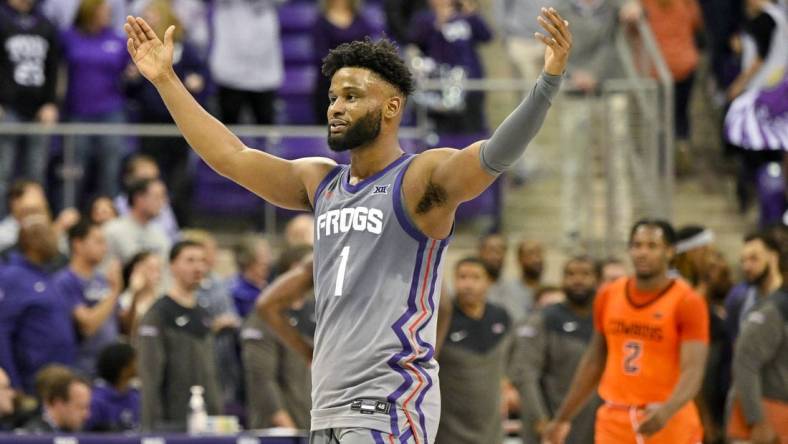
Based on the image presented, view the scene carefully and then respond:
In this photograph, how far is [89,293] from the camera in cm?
1240

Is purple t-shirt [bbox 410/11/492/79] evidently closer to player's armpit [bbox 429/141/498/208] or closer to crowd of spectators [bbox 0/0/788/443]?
crowd of spectators [bbox 0/0/788/443]

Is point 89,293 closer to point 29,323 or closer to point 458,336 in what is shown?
point 29,323

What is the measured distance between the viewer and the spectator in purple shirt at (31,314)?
11805mm

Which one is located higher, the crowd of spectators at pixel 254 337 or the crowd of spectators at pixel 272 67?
the crowd of spectators at pixel 272 67

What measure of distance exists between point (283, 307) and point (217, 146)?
3846mm

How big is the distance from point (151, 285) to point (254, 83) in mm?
3548

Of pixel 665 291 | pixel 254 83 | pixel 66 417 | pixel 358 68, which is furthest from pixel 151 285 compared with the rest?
pixel 358 68

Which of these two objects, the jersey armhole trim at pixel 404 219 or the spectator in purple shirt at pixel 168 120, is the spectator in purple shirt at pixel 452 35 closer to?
the spectator in purple shirt at pixel 168 120

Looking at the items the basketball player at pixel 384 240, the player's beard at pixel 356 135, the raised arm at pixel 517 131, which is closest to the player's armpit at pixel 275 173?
the basketball player at pixel 384 240

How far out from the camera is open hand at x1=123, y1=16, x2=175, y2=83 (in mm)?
6559

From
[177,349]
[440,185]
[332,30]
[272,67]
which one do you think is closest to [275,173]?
[440,185]

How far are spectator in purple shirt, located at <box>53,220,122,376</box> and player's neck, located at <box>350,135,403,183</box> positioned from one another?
6155 millimetres

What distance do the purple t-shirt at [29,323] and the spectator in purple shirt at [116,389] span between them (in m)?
0.55

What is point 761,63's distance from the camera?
16594mm
